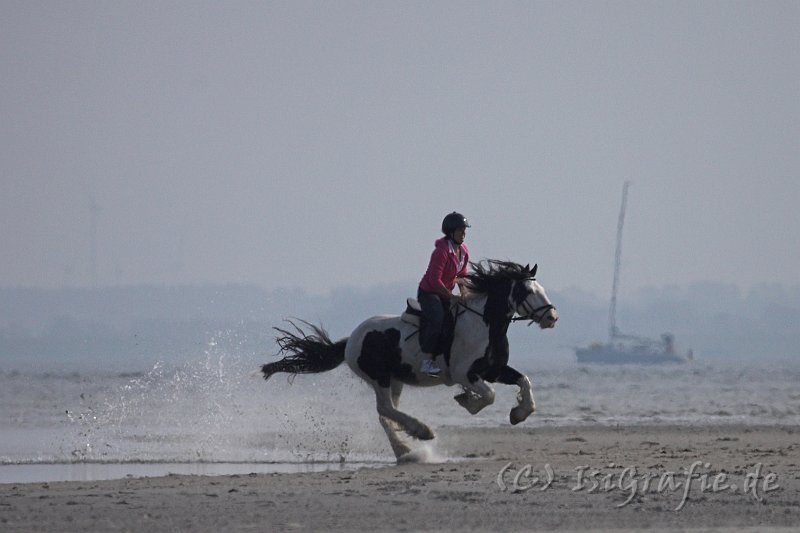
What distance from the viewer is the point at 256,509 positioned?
10547 mm

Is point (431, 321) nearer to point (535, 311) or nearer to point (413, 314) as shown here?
point (413, 314)

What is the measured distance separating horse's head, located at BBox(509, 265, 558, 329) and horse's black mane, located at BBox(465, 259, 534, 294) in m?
0.11

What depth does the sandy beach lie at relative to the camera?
32.7ft

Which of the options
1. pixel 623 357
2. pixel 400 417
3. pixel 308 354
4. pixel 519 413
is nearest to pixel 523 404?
pixel 519 413

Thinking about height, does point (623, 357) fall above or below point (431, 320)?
below

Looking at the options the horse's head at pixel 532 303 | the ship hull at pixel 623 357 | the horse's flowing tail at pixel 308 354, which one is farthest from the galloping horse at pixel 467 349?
the ship hull at pixel 623 357

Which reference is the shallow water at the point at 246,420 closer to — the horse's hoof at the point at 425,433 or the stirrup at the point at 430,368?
the horse's hoof at the point at 425,433

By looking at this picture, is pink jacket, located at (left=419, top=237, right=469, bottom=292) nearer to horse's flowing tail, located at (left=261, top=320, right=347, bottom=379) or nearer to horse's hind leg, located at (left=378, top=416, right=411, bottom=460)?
horse's hind leg, located at (left=378, top=416, right=411, bottom=460)

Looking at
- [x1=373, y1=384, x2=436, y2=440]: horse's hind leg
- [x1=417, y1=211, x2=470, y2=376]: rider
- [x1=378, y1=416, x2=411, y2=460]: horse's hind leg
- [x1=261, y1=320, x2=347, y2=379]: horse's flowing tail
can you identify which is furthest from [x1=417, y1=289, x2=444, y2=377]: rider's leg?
[x1=261, y1=320, x2=347, y2=379]: horse's flowing tail

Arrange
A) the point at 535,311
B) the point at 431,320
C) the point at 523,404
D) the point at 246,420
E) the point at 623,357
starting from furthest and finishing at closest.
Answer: the point at 623,357 < the point at 246,420 < the point at 431,320 < the point at 535,311 < the point at 523,404

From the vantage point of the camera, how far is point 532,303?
14734 mm

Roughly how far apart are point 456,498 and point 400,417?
4048 mm

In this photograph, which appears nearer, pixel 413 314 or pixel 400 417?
pixel 400 417

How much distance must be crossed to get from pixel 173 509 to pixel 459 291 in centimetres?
580
